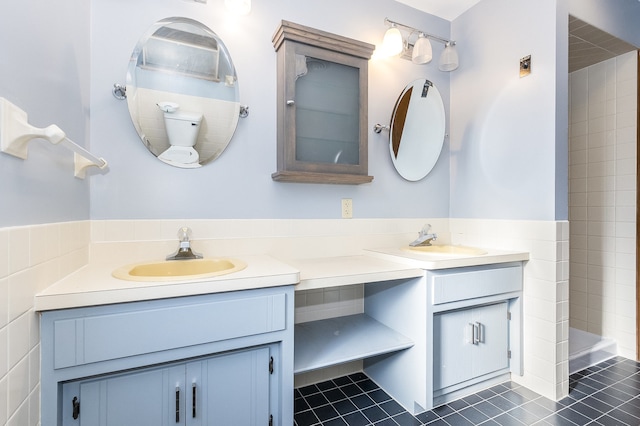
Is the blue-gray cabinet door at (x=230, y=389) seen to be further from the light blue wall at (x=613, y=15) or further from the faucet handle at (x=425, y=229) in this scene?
the light blue wall at (x=613, y=15)

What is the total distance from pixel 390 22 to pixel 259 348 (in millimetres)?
1951

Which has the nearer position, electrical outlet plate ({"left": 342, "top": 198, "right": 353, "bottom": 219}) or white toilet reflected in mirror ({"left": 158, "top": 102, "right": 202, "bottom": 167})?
white toilet reflected in mirror ({"left": 158, "top": 102, "right": 202, "bottom": 167})

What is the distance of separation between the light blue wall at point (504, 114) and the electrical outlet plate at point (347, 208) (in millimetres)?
856

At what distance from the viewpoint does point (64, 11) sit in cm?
111

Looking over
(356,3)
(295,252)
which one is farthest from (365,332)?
(356,3)

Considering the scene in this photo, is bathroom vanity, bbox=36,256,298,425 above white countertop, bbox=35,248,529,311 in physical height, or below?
below

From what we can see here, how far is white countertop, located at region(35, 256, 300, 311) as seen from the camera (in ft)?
2.87

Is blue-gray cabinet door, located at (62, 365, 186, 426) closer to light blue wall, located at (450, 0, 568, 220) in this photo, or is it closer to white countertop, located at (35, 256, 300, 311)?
white countertop, located at (35, 256, 300, 311)

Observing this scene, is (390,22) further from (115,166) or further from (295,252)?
(115,166)

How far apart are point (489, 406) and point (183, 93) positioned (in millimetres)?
2190

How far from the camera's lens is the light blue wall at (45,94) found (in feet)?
2.58

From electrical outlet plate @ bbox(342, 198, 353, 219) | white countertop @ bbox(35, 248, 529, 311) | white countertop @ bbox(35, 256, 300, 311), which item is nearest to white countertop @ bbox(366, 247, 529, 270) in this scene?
white countertop @ bbox(35, 248, 529, 311)

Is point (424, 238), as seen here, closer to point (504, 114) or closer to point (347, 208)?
point (347, 208)

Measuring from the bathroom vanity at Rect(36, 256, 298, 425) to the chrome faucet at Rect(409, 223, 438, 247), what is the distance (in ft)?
3.49
